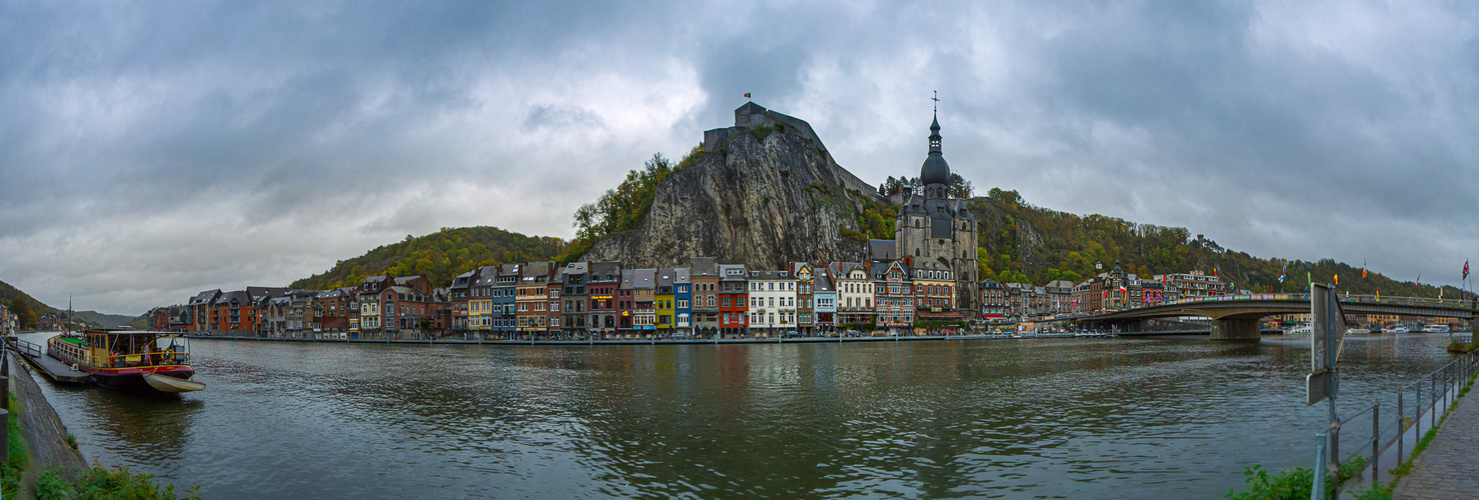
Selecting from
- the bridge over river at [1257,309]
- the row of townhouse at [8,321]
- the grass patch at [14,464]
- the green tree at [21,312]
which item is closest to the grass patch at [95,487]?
the grass patch at [14,464]

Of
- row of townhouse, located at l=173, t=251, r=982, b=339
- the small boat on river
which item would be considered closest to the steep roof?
row of townhouse, located at l=173, t=251, r=982, b=339

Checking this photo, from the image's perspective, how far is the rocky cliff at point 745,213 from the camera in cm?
12106

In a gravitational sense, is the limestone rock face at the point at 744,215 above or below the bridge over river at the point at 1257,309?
above

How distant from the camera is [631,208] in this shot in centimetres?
13812

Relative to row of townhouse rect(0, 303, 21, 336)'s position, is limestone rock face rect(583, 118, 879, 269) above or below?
above

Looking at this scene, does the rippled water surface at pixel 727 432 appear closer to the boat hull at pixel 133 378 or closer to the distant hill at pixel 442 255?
the boat hull at pixel 133 378

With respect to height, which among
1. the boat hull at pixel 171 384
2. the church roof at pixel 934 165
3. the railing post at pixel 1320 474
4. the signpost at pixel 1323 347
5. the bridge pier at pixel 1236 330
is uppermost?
the church roof at pixel 934 165

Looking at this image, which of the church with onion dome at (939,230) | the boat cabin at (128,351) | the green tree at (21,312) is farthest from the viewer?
the green tree at (21,312)

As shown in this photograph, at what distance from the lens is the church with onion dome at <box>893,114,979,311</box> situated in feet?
448

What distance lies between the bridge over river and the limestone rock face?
42273 millimetres

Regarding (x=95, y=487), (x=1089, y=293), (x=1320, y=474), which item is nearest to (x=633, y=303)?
(x=95, y=487)

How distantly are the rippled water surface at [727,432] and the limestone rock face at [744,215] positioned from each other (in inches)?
2973

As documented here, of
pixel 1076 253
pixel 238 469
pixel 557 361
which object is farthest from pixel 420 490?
pixel 1076 253

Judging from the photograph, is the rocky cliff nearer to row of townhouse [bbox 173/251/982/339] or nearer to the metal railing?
row of townhouse [bbox 173/251/982/339]
